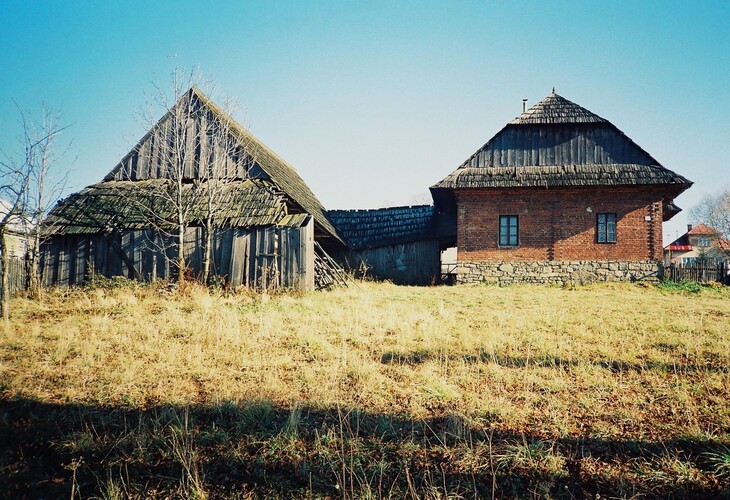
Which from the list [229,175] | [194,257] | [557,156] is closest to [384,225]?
[557,156]

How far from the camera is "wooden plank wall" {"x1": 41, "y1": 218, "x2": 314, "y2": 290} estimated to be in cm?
1222

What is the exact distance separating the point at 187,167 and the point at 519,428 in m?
13.5

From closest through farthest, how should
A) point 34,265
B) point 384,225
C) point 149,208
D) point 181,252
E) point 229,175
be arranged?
point 181,252 → point 34,265 → point 149,208 → point 229,175 → point 384,225

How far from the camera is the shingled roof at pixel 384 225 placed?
1864 centimetres

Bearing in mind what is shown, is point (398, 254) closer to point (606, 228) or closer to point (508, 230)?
point (508, 230)

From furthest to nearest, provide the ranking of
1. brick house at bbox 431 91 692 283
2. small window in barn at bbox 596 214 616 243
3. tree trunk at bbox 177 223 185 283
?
1. small window in barn at bbox 596 214 616 243
2. brick house at bbox 431 91 692 283
3. tree trunk at bbox 177 223 185 283

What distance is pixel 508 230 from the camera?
16.5 meters

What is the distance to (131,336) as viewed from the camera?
6.62 metres

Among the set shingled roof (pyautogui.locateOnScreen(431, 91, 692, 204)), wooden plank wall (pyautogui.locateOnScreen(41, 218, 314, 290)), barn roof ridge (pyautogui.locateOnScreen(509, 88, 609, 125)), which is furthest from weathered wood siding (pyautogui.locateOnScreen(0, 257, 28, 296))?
barn roof ridge (pyautogui.locateOnScreen(509, 88, 609, 125))

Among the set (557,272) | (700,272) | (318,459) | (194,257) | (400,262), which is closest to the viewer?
(318,459)

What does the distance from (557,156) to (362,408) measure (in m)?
15.8

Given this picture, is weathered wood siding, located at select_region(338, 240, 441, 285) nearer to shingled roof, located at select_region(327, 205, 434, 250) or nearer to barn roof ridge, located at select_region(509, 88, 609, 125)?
shingled roof, located at select_region(327, 205, 434, 250)

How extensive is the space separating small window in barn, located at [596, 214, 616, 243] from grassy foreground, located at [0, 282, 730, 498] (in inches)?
341

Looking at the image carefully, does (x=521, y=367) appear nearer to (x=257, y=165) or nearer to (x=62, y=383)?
(x=62, y=383)
